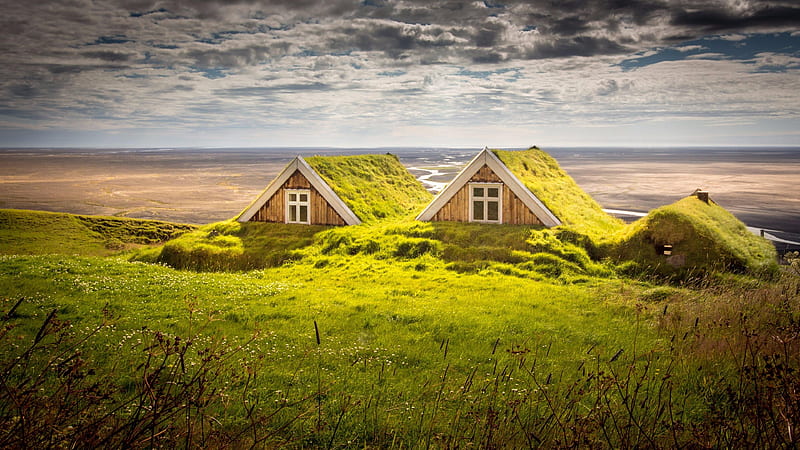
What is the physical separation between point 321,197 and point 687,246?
16.4 m

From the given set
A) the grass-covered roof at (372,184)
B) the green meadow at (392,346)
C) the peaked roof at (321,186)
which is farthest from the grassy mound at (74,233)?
the peaked roof at (321,186)

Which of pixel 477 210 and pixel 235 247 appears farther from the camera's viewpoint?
pixel 235 247

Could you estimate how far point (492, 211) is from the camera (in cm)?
2373

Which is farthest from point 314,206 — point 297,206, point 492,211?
point 492,211

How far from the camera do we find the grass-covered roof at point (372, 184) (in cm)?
2725

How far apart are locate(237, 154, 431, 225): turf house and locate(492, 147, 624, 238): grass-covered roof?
748cm

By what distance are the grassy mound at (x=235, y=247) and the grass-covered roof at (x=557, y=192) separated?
10.5 m

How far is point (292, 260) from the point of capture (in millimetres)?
22594

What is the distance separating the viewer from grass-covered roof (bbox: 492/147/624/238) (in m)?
23.9

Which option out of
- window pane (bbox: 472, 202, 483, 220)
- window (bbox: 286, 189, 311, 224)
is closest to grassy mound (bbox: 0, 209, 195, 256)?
window (bbox: 286, 189, 311, 224)

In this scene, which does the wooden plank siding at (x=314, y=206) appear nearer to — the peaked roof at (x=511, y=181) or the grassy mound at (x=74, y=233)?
the peaked roof at (x=511, y=181)

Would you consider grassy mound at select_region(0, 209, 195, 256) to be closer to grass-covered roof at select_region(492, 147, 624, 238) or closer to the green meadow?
the green meadow

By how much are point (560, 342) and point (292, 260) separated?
46.4 ft

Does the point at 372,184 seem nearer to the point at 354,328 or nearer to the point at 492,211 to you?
the point at 492,211
